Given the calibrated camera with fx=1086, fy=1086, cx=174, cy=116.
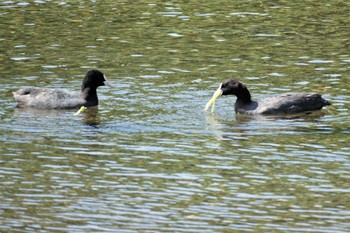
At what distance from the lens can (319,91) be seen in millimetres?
21312

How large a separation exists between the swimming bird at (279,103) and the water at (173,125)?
0.24 meters

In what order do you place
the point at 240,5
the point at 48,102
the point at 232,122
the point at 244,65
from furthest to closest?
the point at 240,5 → the point at 244,65 → the point at 48,102 → the point at 232,122

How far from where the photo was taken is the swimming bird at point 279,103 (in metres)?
20.0

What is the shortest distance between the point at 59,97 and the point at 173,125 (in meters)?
3.11

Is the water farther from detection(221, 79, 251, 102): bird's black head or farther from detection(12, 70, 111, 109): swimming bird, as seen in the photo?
detection(221, 79, 251, 102): bird's black head

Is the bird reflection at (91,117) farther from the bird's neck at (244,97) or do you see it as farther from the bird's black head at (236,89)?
the bird's neck at (244,97)

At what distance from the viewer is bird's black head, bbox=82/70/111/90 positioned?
21188mm

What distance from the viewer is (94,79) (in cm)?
2127

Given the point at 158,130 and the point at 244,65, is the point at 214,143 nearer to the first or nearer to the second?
the point at 158,130

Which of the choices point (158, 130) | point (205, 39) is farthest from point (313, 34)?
point (158, 130)

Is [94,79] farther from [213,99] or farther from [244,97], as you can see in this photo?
[244,97]

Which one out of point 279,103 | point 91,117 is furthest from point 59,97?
point 279,103

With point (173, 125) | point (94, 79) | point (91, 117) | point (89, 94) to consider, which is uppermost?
point (94, 79)

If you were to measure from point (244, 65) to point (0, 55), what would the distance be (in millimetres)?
5712
